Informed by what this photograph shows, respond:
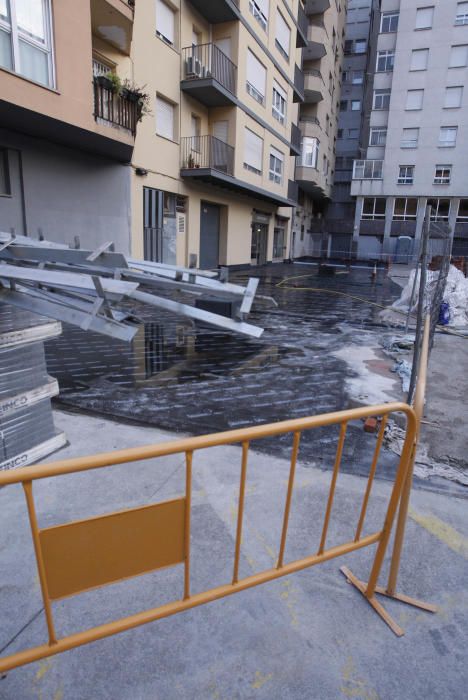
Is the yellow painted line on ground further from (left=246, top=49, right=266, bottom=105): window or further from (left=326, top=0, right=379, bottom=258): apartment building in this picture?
(left=326, top=0, right=379, bottom=258): apartment building

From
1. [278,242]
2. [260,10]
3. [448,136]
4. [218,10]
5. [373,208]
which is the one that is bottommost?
[278,242]

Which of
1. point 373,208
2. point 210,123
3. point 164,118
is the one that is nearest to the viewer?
point 164,118

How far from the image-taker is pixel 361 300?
45.8 ft

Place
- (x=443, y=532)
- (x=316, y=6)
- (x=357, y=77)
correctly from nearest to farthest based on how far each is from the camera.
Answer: (x=443, y=532) < (x=316, y=6) < (x=357, y=77)

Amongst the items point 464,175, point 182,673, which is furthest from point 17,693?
point 464,175

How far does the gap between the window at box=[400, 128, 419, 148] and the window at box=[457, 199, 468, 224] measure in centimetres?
626

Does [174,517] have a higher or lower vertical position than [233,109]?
lower

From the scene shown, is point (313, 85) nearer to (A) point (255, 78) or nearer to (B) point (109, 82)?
(A) point (255, 78)

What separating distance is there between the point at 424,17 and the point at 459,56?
426 centimetres

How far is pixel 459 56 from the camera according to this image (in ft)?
105

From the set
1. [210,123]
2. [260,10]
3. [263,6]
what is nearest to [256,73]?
[260,10]

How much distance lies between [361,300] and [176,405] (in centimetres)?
1083

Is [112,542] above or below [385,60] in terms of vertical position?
below

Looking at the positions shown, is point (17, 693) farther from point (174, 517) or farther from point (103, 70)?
point (103, 70)
